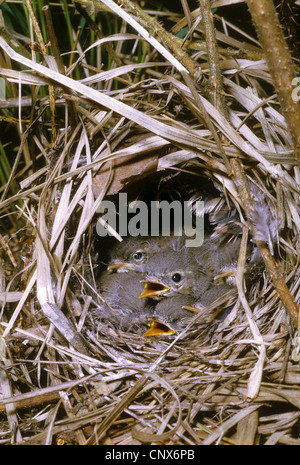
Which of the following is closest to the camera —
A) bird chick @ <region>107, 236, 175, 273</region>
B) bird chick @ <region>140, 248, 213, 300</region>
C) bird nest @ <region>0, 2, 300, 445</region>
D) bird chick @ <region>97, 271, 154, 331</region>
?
bird nest @ <region>0, 2, 300, 445</region>

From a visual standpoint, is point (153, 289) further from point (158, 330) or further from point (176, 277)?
point (158, 330)

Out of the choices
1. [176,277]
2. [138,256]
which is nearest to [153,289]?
[176,277]

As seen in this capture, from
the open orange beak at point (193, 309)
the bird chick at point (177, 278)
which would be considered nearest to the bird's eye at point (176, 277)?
the bird chick at point (177, 278)

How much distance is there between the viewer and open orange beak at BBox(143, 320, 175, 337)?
167cm

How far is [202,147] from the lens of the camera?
1384mm

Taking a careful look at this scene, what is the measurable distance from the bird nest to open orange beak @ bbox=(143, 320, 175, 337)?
36 mm

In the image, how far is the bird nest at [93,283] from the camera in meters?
1.22

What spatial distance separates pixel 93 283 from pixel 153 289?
319 mm

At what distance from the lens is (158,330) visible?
1.70 m

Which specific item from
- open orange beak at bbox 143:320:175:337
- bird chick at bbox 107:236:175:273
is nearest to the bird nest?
open orange beak at bbox 143:320:175:337

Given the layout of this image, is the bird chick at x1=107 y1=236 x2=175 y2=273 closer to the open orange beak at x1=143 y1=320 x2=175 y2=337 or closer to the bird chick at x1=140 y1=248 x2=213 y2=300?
the bird chick at x1=140 y1=248 x2=213 y2=300

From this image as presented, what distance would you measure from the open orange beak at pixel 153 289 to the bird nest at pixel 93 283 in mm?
235
